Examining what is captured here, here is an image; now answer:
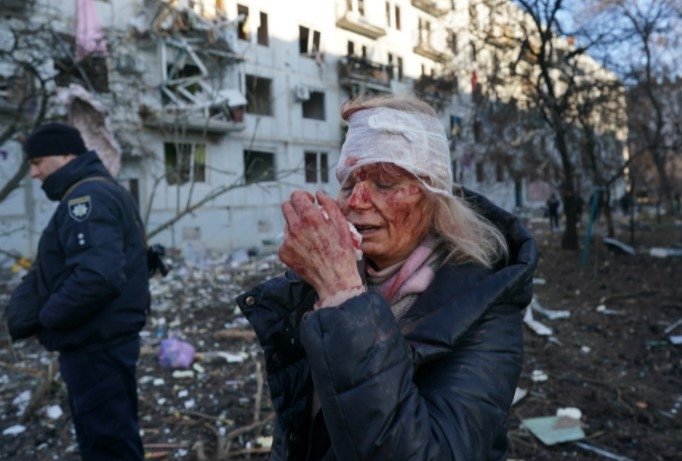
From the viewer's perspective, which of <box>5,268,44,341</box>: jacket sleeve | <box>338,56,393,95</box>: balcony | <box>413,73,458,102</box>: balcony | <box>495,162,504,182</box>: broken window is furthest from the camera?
<box>495,162,504,182</box>: broken window

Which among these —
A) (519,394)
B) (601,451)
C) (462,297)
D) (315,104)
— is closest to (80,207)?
(462,297)

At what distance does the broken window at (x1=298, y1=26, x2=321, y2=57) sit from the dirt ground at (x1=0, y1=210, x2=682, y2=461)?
349cm

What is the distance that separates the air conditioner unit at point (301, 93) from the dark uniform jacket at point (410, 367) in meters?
7.83

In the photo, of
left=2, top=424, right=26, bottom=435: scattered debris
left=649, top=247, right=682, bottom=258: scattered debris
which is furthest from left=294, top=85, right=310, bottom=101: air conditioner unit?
left=649, top=247, right=682, bottom=258: scattered debris

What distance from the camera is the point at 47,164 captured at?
283cm

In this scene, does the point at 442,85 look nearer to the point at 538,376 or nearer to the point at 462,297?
the point at 538,376

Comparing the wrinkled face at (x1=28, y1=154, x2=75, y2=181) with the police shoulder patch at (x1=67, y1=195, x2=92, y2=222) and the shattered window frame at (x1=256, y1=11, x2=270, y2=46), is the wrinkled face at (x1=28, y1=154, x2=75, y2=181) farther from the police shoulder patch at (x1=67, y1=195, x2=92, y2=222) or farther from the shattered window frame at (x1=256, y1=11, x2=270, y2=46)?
the shattered window frame at (x1=256, y1=11, x2=270, y2=46)

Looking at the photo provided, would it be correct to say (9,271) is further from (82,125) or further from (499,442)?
(499,442)

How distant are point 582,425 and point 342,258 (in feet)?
13.4

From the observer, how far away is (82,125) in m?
6.07

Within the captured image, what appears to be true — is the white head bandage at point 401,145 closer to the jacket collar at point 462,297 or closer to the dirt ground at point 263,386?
the jacket collar at point 462,297

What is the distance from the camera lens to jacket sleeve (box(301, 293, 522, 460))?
99 cm

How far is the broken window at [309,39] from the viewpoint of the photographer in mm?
5202

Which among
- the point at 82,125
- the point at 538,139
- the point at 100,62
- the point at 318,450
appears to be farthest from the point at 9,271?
the point at 538,139
